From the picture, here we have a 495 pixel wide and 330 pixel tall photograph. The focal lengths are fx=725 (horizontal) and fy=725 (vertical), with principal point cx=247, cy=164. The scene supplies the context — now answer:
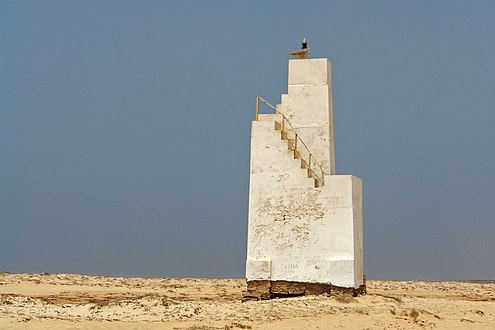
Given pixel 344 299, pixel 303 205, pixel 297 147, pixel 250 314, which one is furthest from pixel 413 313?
pixel 297 147

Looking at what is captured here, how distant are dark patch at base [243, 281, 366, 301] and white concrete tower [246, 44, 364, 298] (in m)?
0.03

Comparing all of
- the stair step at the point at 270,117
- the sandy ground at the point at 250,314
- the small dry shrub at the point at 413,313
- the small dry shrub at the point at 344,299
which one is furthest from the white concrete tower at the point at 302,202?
the small dry shrub at the point at 413,313

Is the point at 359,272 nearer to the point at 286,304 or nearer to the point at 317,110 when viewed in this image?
the point at 286,304

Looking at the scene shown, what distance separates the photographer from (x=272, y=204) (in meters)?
21.0

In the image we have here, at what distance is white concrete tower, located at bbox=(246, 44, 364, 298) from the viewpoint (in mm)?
20188

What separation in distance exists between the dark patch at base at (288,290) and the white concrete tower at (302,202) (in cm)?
3

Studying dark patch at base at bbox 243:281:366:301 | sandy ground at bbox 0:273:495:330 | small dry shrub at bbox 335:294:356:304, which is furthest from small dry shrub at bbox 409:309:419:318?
dark patch at base at bbox 243:281:366:301

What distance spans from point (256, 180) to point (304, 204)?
1635 millimetres

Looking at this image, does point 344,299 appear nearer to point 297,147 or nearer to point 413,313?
point 413,313

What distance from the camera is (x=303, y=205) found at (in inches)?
816

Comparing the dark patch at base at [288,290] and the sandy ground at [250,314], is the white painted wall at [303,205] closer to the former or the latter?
the dark patch at base at [288,290]

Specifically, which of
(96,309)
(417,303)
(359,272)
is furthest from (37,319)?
(417,303)

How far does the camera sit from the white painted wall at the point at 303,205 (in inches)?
795

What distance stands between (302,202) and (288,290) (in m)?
2.52
